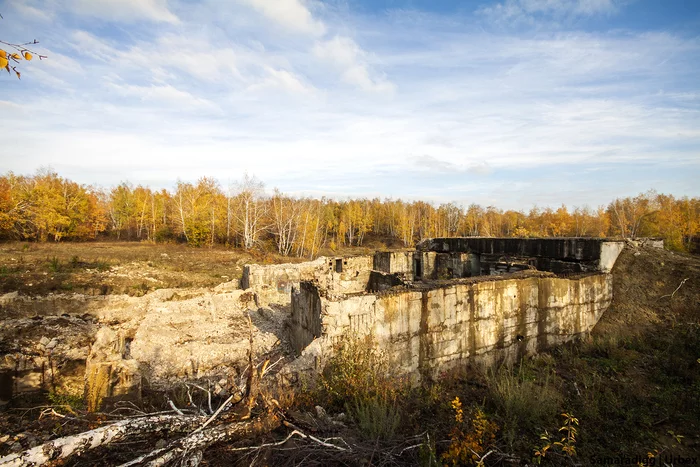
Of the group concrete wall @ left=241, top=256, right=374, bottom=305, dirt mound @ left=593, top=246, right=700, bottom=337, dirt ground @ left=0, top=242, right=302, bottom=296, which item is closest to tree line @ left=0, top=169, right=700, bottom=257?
dirt ground @ left=0, top=242, right=302, bottom=296

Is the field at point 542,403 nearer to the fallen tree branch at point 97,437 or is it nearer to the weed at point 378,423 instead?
the weed at point 378,423

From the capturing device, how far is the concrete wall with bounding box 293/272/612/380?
589 centimetres

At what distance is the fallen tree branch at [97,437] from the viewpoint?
2506mm

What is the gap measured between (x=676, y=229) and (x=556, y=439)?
37.4 m

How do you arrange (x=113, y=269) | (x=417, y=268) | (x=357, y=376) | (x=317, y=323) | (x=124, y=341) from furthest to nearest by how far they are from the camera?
(x=113, y=269) < (x=417, y=268) < (x=124, y=341) < (x=317, y=323) < (x=357, y=376)

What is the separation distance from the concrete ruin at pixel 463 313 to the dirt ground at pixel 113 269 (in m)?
12.3

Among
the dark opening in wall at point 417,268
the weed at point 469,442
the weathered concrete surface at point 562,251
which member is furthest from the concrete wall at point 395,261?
the weed at point 469,442

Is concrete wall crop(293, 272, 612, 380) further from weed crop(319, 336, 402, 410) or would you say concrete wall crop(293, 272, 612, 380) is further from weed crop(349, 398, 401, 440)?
weed crop(349, 398, 401, 440)

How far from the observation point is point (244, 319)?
37.2ft

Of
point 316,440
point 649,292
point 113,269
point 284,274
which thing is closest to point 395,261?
point 284,274

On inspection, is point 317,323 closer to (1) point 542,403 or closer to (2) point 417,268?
(1) point 542,403

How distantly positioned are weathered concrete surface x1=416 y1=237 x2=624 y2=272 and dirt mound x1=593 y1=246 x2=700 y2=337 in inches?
20.0

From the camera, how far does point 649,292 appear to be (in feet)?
29.6

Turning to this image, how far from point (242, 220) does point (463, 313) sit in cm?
2742
